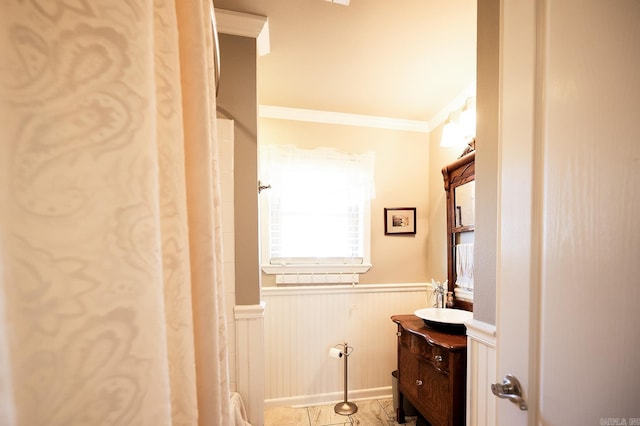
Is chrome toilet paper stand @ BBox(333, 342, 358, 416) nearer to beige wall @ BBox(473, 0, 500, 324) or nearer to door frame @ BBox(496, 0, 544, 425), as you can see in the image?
beige wall @ BBox(473, 0, 500, 324)

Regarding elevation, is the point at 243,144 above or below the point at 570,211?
above

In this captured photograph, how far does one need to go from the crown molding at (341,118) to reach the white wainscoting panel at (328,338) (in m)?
1.53

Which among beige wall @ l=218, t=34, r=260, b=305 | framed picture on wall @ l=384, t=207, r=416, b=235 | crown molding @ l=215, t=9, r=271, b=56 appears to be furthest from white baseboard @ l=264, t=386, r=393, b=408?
crown molding @ l=215, t=9, r=271, b=56

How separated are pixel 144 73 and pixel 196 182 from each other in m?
0.15

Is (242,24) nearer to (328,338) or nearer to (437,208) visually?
(437,208)

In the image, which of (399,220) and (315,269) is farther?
(399,220)

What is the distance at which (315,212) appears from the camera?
2.36 metres

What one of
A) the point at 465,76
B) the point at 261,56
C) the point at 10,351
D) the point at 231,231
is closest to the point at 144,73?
the point at 10,351

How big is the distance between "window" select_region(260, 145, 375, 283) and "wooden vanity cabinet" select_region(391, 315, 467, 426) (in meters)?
0.71

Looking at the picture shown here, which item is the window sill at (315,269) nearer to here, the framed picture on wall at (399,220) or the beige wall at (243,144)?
the framed picture on wall at (399,220)

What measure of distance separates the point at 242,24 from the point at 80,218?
A: 160 centimetres

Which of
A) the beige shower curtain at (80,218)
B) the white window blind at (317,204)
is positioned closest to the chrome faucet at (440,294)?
the white window blind at (317,204)

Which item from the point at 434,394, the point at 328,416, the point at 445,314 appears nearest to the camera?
the point at 434,394

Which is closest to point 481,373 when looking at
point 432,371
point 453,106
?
point 432,371
